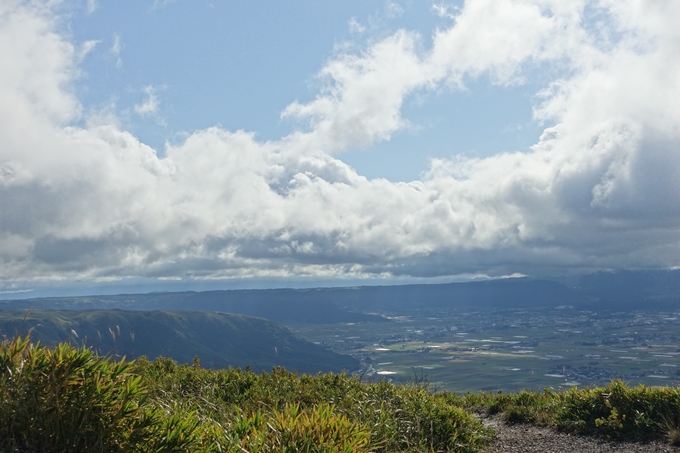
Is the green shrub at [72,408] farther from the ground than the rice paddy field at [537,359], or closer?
farther from the ground

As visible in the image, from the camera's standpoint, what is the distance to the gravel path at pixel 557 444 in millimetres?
10258

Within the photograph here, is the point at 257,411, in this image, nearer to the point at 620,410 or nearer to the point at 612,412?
the point at 612,412

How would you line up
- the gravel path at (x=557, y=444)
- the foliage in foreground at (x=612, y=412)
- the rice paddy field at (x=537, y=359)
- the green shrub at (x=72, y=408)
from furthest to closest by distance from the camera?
the rice paddy field at (x=537, y=359)
the foliage in foreground at (x=612, y=412)
the gravel path at (x=557, y=444)
the green shrub at (x=72, y=408)

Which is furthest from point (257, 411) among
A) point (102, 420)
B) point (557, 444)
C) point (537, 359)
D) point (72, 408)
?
point (537, 359)

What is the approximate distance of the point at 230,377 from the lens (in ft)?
47.3

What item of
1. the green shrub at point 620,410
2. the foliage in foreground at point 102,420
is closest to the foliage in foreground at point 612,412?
the green shrub at point 620,410

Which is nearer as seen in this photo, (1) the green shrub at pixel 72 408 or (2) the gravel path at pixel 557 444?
(1) the green shrub at pixel 72 408

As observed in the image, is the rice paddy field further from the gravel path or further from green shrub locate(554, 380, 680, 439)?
the gravel path

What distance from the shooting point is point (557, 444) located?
10836 millimetres

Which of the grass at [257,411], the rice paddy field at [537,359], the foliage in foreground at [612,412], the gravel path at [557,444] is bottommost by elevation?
the rice paddy field at [537,359]

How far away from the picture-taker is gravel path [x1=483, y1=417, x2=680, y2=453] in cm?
1026

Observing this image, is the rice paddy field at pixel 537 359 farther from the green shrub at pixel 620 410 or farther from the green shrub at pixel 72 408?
the green shrub at pixel 72 408

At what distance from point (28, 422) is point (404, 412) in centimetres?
677

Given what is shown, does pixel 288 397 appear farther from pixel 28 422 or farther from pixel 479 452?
pixel 28 422
